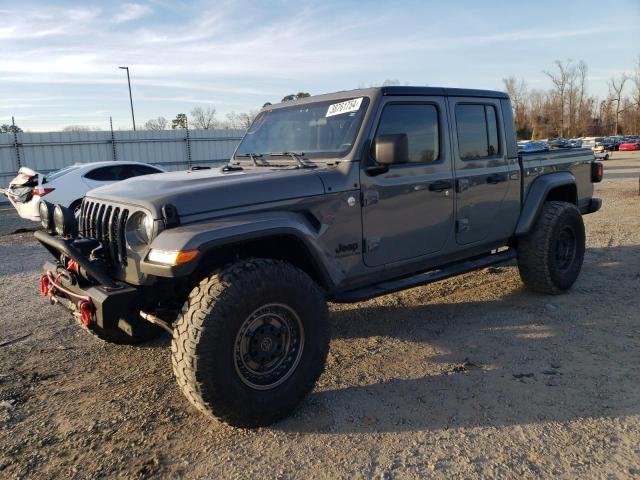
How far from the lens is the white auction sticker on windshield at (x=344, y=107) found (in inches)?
155

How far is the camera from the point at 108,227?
11.1 feet

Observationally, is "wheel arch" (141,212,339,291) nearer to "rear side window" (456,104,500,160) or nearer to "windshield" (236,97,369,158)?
"windshield" (236,97,369,158)

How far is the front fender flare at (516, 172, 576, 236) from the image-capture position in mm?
5180

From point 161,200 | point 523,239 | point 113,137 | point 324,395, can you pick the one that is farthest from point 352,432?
point 113,137

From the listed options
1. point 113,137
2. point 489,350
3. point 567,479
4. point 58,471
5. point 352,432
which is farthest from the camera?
point 113,137

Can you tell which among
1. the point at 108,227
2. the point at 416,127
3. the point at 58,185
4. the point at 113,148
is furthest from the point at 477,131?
the point at 113,148

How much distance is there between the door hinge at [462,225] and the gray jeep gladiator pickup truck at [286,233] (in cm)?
2

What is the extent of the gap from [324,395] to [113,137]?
732 inches

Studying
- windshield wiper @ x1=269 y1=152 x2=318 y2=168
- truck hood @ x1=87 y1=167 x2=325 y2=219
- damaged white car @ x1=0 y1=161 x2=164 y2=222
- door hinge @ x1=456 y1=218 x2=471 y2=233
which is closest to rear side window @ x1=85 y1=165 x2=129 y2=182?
damaged white car @ x1=0 y1=161 x2=164 y2=222

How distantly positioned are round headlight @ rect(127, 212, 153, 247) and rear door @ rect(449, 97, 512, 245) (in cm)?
262

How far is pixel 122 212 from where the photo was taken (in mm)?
3271

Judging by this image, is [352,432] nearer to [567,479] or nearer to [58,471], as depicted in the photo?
[567,479]

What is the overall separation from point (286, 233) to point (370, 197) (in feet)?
2.75

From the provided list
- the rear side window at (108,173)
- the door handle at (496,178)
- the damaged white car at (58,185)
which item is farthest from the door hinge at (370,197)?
the rear side window at (108,173)
